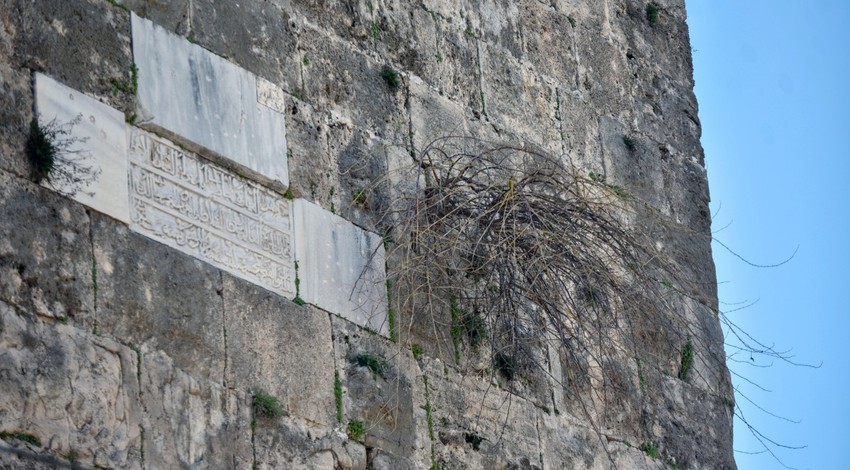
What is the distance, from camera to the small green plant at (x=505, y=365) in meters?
6.38

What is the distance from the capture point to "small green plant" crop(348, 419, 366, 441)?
5523 millimetres

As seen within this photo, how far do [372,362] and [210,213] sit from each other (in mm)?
820

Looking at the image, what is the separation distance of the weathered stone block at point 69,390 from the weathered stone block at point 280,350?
492 mm

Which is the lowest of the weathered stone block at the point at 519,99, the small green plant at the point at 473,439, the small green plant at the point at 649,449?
the small green plant at the point at 473,439

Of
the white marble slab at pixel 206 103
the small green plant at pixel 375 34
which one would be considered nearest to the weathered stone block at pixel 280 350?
the white marble slab at pixel 206 103

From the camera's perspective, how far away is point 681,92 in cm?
834

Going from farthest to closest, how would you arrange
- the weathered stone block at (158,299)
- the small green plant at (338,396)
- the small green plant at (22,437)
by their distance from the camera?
the small green plant at (338,396) → the weathered stone block at (158,299) → the small green plant at (22,437)

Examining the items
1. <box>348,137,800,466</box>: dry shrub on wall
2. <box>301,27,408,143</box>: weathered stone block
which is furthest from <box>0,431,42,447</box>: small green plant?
<box>301,27,408,143</box>: weathered stone block

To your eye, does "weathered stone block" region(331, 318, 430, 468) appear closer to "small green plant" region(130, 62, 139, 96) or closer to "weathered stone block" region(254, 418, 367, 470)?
"weathered stone block" region(254, 418, 367, 470)

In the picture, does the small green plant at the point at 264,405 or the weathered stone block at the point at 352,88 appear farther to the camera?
the weathered stone block at the point at 352,88

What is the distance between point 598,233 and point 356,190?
972mm

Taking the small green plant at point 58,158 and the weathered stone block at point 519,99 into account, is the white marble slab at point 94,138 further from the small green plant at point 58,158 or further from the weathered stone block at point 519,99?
the weathered stone block at point 519,99

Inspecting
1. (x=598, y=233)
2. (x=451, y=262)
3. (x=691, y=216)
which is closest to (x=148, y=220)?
(x=451, y=262)

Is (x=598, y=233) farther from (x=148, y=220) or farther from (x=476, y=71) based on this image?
(x=148, y=220)
